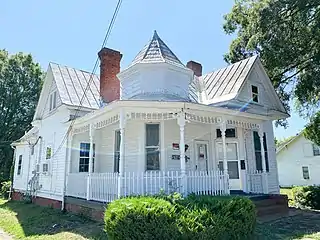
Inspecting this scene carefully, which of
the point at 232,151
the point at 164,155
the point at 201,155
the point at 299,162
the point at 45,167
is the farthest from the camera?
the point at 299,162

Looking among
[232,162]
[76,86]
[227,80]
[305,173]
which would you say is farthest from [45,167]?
[305,173]

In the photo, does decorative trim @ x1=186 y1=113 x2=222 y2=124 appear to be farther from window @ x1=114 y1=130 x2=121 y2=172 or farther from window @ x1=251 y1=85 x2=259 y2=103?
window @ x1=251 y1=85 x2=259 y2=103

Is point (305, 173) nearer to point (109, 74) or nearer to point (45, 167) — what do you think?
point (109, 74)

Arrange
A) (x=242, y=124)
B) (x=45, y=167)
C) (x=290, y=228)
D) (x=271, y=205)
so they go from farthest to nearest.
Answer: (x=45, y=167) → (x=242, y=124) → (x=271, y=205) → (x=290, y=228)

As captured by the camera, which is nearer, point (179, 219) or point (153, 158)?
point (179, 219)

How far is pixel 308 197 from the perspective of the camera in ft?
44.9

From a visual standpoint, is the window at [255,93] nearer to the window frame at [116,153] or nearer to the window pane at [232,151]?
the window pane at [232,151]

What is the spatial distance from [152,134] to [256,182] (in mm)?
4872

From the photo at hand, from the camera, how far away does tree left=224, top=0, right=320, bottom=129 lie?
1301cm

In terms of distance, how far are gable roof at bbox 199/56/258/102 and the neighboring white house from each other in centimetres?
2082

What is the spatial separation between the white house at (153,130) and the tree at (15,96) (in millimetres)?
17312

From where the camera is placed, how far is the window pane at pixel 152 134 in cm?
1028

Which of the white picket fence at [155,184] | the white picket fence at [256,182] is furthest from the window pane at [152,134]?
the white picket fence at [256,182]

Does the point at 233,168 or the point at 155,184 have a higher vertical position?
the point at 233,168
